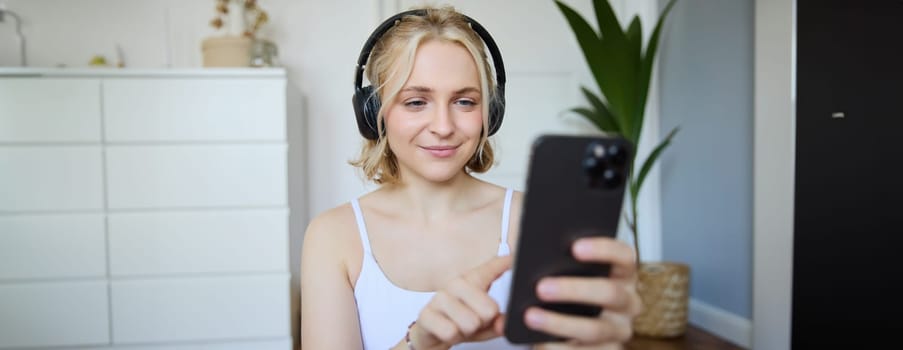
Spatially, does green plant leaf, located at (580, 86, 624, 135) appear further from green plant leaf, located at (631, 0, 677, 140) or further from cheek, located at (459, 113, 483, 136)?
cheek, located at (459, 113, 483, 136)

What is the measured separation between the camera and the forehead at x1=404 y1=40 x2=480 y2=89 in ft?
2.62

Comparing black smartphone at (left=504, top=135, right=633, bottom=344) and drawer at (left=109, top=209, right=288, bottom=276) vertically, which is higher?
black smartphone at (left=504, top=135, right=633, bottom=344)

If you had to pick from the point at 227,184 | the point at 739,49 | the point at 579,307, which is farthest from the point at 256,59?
the point at 579,307

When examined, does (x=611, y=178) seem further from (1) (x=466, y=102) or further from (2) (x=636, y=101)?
(2) (x=636, y=101)

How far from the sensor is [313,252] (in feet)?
2.95

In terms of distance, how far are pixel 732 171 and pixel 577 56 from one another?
0.93m

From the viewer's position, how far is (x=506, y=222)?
36.7 inches

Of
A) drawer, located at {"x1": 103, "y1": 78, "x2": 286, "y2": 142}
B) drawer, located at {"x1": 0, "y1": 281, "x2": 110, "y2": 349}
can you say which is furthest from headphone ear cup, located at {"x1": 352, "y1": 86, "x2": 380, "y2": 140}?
drawer, located at {"x1": 0, "y1": 281, "x2": 110, "y2": 349}

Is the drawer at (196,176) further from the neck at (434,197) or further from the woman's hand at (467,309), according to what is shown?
the woman's hand at (467,309)

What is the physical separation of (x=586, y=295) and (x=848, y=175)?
1807 mm

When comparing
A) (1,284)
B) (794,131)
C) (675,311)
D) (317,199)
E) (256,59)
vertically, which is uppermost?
(256,59)

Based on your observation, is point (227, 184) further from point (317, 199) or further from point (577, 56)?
point (577, 56)

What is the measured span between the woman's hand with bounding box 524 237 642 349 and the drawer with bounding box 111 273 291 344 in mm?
2025

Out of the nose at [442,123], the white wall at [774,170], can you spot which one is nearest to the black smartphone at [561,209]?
the nose at [442,123]
